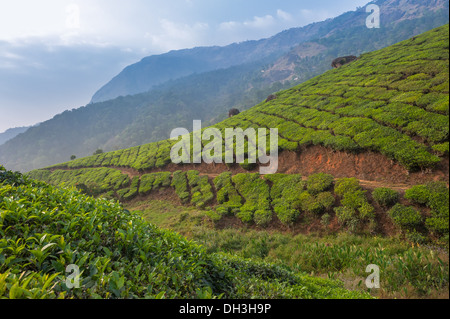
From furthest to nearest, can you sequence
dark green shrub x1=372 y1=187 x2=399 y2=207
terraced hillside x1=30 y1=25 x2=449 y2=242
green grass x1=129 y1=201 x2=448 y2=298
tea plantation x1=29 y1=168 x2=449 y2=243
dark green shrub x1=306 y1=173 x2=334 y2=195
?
dark green shrub x1=306 y1=173 x2=334 y2=195
terraced hillside x1=30 y1=25 x2=449 y2=242
dark green shrub x1=372 y1=187 x2=399 y2=207
tea plantation x1=29 y1=168 x2=449 y2=243
green grass x1=129 y1=201 x2=448 y2=298

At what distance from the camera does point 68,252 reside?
9.49ft

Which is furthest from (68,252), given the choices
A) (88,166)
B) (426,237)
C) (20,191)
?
(88,166)

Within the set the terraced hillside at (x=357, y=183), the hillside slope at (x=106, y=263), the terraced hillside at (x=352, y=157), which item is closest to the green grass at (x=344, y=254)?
the terraced hillside at (x=357, y=183)

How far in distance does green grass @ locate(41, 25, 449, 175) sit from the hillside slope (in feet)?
15.2

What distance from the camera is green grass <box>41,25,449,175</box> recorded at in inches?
343

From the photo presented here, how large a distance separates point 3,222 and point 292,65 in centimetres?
20839

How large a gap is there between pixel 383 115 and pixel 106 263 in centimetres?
1426

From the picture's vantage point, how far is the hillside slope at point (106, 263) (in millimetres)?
2537

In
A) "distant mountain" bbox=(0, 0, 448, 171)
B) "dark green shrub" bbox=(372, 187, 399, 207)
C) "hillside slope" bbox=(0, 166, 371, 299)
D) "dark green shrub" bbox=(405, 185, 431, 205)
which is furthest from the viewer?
"distant mountain" bbox=(0, 0, 448, 171)

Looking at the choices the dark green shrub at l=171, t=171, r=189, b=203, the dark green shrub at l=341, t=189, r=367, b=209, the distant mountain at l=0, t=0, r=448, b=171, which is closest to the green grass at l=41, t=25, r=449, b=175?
the dark green shrub at l=341, t=189, r=367, b=209

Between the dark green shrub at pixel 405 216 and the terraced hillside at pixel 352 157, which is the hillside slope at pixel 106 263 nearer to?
the terraced hillside at pixel 352 157

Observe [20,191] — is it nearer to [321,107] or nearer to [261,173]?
[261,173]

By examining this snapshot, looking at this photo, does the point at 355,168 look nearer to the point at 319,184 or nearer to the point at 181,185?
the point at 319,184

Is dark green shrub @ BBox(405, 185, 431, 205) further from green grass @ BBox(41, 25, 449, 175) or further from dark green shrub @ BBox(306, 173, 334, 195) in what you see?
dark green shrub @ BBox(306, 173, 334, 195)
